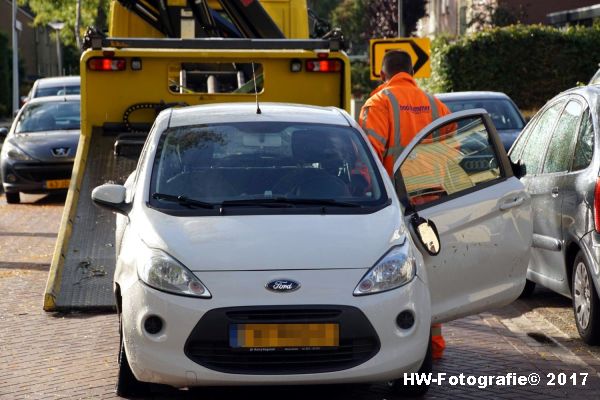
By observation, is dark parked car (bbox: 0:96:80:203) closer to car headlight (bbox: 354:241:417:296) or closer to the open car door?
the open car door

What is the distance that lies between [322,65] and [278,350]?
17.4ft

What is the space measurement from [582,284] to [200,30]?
6577 millimetres

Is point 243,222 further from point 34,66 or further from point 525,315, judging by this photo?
point 34,66

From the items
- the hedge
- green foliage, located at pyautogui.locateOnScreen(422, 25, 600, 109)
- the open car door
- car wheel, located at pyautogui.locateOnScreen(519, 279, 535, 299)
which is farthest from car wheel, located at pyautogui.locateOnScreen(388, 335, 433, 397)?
the hedge

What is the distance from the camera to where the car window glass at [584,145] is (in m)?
8.33

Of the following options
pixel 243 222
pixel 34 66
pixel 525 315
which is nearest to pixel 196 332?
pixel 243 222

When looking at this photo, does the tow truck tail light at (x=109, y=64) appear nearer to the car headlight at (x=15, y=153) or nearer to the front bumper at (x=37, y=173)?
the front bumper at (x=37, y=173)

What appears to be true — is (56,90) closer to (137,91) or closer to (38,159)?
(38,159)

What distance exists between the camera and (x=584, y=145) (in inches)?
334

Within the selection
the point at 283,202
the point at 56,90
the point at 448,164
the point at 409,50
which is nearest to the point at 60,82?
the point at 56,90

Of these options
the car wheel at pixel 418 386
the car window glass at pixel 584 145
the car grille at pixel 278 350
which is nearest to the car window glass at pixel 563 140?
the car window glass at pixel 584 145

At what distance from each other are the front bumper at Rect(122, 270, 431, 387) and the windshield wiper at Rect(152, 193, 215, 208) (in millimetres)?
699

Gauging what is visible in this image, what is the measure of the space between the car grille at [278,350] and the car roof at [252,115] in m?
1.79

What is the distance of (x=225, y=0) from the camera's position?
528 inches
